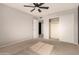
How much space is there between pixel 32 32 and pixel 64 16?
6.01 ft

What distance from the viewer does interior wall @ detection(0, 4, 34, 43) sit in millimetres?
2950

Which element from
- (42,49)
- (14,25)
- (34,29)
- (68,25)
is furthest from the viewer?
(68,25)

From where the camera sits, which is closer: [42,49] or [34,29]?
[42,49]

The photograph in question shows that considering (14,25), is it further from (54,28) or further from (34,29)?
(54,28)

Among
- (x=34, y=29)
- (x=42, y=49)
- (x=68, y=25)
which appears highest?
(x=68, y=25)

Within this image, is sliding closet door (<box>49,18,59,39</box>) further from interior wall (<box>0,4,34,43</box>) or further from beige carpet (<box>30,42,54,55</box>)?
interior wall (<box>0,4,34,43</box>)

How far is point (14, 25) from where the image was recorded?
10.9 ft

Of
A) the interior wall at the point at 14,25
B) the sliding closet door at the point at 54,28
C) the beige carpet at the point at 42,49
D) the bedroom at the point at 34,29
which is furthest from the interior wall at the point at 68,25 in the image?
the interior wall at the point at 14,25

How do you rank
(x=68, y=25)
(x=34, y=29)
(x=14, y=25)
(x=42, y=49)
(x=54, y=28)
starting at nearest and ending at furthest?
(x=42, y=49) < (x=14, y=25) < (x=34, y=29) < (x=68, y=25) < (x=54, y=28)

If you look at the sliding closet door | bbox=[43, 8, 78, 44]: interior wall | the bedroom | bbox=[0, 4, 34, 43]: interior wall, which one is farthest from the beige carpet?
bbox=[43, 8, 78, 44]: interior wall

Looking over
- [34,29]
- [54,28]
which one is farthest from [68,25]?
[34,29]

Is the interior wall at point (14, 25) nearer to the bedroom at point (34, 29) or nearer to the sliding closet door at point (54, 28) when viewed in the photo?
the bedroom at point (34, 29)

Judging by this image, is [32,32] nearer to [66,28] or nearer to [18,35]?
[18,35]
